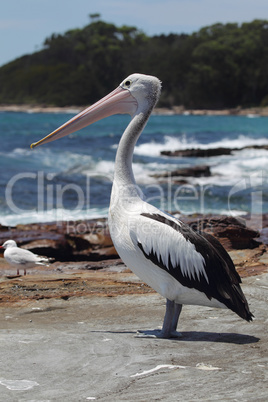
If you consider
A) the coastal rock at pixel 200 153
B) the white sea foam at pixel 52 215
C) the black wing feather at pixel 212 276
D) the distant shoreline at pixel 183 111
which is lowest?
the white sea foam at pixel 52 215

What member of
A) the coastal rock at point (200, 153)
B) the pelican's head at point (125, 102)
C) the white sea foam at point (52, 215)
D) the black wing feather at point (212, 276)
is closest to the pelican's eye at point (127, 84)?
the pelican's head at point (125, 102)

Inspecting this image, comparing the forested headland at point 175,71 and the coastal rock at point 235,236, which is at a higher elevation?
the forested headland at point 175,71

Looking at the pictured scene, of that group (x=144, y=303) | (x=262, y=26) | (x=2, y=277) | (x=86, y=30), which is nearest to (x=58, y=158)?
(x=2, y=277)

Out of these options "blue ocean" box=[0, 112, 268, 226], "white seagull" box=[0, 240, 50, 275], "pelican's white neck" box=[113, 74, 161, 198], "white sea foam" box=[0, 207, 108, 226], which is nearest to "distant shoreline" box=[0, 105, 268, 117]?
"blue ocean" box=[0, 112, 268, 226]

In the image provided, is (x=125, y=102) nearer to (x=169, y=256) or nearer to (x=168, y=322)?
(x=169, y=256)

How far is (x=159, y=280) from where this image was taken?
4.23 meters

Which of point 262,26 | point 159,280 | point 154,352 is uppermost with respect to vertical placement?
point 262,26

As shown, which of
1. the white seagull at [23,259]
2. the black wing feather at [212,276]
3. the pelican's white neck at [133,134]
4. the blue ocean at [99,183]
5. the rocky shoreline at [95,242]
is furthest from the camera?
the blue ocean at [99,183]

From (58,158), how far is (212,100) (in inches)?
3281

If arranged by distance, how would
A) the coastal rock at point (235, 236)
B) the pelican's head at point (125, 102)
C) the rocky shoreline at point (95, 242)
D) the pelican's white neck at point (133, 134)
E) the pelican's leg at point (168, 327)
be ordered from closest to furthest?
Result: the pelican's leg at point (168, 327)
the pelican's white neck at point (133, 134)
the pelican's head at point (125, 102)
the rocky shoreline at point (95, 242)
the coastal rock at point (235, 236)

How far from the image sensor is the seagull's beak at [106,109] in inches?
186

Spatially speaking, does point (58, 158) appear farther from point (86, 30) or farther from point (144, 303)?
point (86, 30)

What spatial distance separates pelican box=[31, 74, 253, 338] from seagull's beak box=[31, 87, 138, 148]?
1.33 feet

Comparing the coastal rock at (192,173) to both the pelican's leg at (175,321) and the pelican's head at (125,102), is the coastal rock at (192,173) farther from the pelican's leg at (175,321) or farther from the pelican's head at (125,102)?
the pelican's leg at (175,321)
